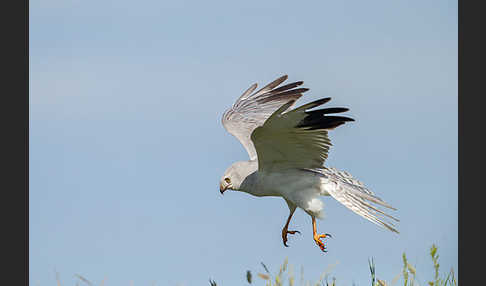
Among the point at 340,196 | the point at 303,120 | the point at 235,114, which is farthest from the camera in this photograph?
the point at 235,114

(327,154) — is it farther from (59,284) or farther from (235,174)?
(59,284)

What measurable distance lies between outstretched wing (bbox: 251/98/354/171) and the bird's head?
0.62 feet

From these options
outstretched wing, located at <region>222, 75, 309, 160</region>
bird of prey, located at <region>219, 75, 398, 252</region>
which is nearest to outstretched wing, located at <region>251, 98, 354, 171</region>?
bird of prey, located at <region>219, 75, 398, 252</region>

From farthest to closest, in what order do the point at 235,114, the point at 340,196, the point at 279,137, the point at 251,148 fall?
the point at 235,114, the point at 251,148, the point at 340,196, the point at 279,137

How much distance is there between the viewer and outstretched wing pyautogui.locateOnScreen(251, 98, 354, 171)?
5824 millimetres

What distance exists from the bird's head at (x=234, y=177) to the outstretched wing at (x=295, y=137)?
19 cm

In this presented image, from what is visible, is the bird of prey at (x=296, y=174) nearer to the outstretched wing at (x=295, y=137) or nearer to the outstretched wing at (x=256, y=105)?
the outstretched wing at (x=295, y=137)

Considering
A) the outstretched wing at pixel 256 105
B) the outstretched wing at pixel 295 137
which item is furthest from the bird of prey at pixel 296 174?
the outstretched wing at pixel 256 105

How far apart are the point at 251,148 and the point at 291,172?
43.7 inches

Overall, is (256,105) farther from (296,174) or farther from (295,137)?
(295,137)

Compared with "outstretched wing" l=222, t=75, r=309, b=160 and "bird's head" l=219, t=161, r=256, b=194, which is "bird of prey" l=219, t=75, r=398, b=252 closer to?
"bird's head" l=219, t=161, r=256, b=194

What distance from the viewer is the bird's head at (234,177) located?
7.04 metres

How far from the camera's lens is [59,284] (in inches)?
165

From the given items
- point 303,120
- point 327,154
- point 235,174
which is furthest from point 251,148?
point 303,120
